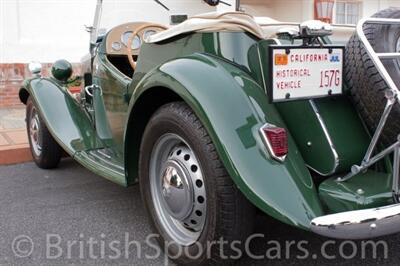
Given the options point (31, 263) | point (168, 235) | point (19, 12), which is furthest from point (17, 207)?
point (19, 12)

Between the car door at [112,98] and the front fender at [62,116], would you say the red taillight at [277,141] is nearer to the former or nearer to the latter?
the car door at [112,98]

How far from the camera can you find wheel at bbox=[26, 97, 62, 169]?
4516 mm

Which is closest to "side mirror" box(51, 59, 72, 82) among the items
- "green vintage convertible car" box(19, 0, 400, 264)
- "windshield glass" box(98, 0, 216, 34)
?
"windshield glass" box(98, 0, 216, 34)

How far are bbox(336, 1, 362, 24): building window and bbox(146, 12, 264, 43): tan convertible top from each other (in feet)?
31.0

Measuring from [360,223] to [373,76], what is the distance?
2.18ft

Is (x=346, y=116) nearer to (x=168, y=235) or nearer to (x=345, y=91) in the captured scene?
(x=345, y=91)

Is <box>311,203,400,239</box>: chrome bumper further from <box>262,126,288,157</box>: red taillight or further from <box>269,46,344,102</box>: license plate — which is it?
<box>269,46,344,102</box>: license plate

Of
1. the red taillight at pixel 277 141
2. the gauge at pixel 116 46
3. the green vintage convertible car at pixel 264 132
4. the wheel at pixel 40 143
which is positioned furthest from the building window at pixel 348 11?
the red taillight at pixel 277 141

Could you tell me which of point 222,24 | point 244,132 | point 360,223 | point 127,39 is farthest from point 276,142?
point 127,39

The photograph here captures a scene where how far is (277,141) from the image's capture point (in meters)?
2.19

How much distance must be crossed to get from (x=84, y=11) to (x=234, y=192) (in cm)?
666

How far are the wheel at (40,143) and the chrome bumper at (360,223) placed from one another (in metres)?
3.17

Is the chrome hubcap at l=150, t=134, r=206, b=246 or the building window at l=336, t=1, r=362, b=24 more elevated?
the building window at l=336, t=1, r=362, b=24

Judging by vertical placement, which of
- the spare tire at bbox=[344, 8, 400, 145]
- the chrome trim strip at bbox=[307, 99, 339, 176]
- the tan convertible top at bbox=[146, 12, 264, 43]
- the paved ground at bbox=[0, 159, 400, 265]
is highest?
the tan convertible top at bbox=[146, 12, 264, 43]
